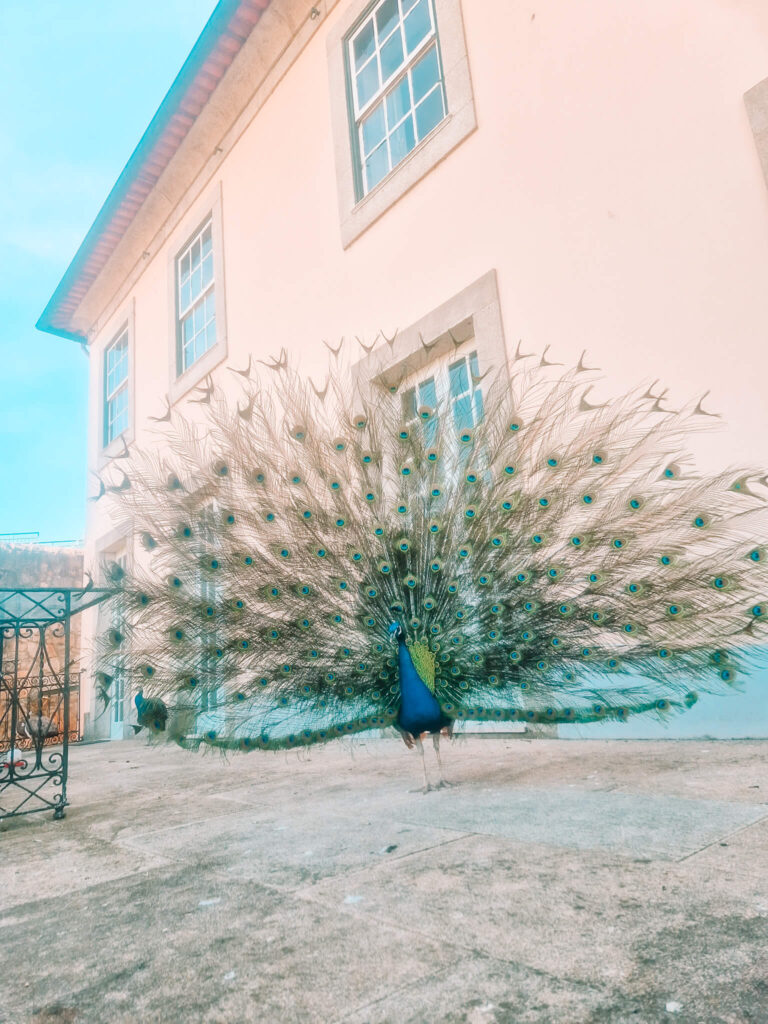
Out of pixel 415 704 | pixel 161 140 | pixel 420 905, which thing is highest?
pixel 161 140

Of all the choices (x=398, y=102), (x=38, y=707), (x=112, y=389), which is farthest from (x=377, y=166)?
(x=112, y=389)

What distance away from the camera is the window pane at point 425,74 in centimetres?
505

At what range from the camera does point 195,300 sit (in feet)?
26.5

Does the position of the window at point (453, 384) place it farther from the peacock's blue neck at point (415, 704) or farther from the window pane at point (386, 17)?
the window pane at point (386, 17)

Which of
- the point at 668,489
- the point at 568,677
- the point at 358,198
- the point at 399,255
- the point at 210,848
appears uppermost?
the point at 358,198

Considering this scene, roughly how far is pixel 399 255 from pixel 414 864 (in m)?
4.40

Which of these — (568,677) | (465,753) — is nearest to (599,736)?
(465,753)

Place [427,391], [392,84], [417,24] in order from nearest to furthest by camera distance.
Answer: [427,391]
[417,24]
[392,84]

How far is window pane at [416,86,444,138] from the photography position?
504cm

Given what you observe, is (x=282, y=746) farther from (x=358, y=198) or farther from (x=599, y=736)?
(x=358, y=198)

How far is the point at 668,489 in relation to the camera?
8.91ft

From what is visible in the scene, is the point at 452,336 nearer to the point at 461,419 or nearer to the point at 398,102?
the point at 461,419

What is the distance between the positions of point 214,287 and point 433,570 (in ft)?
18.9

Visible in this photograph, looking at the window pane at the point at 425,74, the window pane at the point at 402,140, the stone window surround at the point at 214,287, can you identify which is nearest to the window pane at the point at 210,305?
the stone window surround at the point at 214,287
